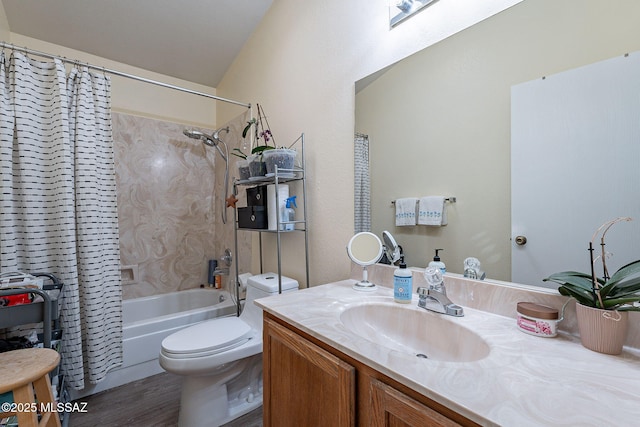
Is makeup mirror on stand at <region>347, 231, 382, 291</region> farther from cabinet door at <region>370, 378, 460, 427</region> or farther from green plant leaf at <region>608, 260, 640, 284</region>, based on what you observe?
green plant leaf at <region>608, 260, 640, 284</region>

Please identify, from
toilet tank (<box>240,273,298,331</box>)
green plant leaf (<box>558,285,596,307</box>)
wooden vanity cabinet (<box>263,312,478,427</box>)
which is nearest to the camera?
wooden vanity cabinet (<box>263,312,478,427</box>)

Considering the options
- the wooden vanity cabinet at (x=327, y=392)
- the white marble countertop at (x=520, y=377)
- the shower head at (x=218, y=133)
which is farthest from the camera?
the shower head at (x=218, y=133)

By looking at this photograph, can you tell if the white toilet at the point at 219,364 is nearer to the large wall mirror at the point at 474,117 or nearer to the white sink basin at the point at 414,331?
the white sink basin at the point at 414,331

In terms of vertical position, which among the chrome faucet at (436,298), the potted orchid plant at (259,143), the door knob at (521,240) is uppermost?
the potted orchid plant at (259,143)

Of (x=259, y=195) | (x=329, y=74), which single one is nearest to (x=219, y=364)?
(x=259, y=195)

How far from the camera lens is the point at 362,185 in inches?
53.6

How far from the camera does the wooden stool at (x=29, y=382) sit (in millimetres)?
944

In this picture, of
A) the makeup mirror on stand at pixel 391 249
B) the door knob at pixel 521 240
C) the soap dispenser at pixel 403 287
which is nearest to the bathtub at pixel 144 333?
the makeup mirror on stand at pixel 391 249

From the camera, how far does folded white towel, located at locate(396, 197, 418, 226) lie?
3.80 feet

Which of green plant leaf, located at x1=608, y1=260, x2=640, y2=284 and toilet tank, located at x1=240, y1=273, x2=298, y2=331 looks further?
toilet tank, located at x1=240, y1=273, x2=298, y2=331

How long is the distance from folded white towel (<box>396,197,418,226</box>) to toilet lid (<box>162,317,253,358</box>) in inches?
39.6

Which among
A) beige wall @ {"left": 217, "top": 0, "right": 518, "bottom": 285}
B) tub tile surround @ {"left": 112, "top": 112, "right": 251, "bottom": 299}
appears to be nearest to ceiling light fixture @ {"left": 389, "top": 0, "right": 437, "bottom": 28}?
beige wall @ {"left": 217, "top": 0, "right": 518, "bottom": 285}

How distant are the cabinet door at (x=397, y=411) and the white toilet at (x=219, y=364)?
3.19 feet

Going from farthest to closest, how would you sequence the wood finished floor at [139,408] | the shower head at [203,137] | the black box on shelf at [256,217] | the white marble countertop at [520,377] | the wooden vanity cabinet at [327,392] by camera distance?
the shower head at [203,137] → the black box on shelf at [256,217] → the wood finished floor at [139,408] → the wooden vanity cabinet at [327,392] → the white marble countertop at [520,377]
